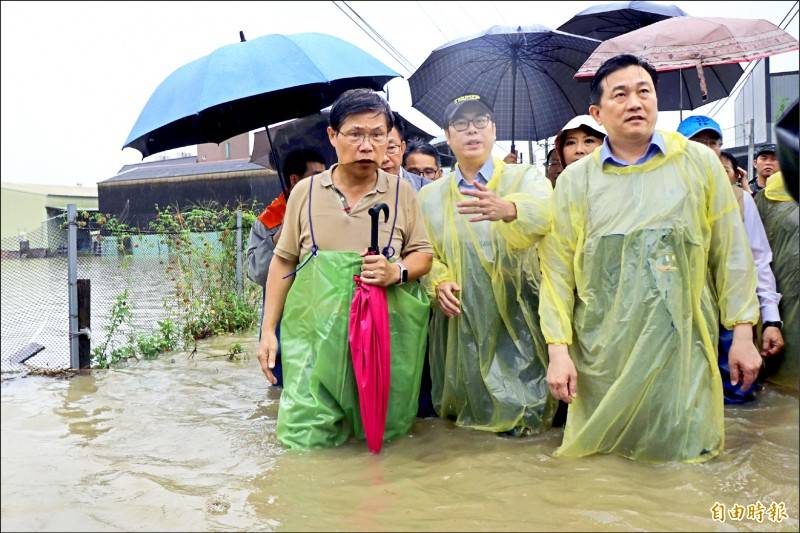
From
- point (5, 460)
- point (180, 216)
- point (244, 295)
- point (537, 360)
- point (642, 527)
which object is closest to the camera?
point (5, 460)

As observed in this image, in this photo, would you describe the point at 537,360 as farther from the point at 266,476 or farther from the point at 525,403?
the point at 266,476

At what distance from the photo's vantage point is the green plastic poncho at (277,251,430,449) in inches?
120

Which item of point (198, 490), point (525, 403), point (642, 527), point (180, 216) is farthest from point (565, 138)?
point (180, 216)

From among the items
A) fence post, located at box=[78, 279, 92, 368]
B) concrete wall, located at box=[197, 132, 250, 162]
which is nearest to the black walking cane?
fence post, located at box=[78, 279, 92, 368]

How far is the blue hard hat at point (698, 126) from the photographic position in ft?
12.8

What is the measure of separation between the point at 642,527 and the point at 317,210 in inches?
70.3

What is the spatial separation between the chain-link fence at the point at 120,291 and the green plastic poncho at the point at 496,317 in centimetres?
245

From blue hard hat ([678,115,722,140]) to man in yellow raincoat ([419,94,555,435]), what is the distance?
45.9 inches

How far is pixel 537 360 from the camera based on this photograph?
3.37 meters

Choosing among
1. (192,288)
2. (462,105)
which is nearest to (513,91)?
(462,105)

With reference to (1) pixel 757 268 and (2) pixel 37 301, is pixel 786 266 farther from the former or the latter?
(2) pixel 37 301

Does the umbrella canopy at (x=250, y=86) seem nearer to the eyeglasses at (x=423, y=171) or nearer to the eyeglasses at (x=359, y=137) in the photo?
the eyeglasses at (x=423, y=171)

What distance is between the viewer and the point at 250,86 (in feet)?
13.8

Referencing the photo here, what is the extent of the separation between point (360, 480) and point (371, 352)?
1.74ft
